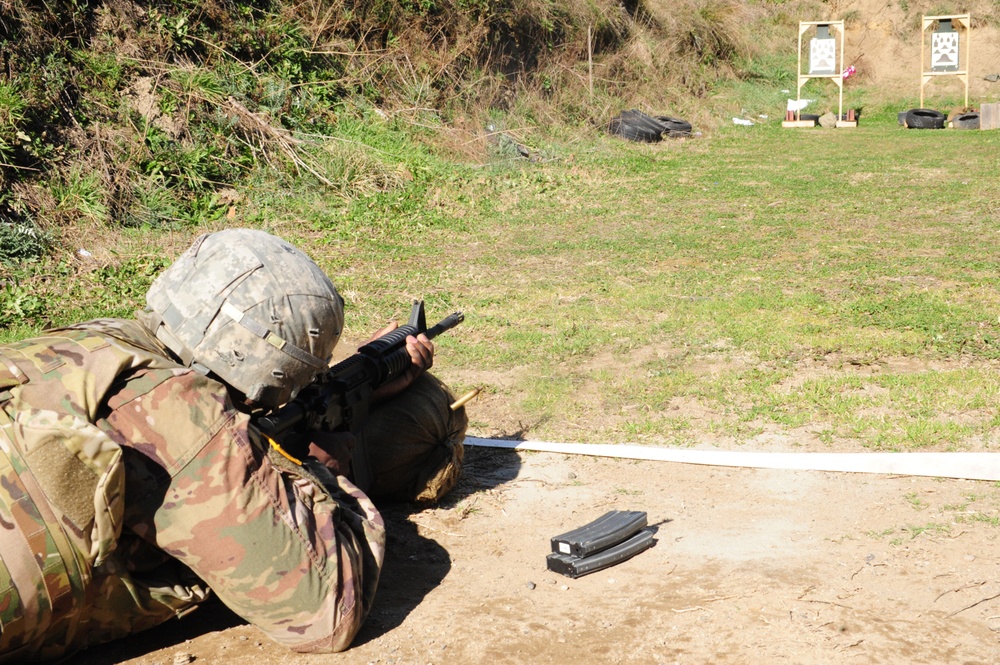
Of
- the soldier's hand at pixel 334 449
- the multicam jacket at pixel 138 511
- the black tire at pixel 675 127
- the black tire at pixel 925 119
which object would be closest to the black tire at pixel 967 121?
the black tire at pixel 925 119

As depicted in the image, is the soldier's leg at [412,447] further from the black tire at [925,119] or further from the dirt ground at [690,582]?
the black tire at [925,119]

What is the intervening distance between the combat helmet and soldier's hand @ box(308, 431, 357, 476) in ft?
1.41

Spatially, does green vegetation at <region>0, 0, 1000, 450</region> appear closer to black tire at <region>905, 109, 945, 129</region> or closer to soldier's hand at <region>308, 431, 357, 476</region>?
soldier's hand at <region>308, 431, 357, 476</region>

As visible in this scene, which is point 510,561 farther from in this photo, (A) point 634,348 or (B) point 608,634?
(A) point 634,348

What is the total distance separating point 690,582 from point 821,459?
1295 millimetres

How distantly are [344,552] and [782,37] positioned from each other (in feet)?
75.7

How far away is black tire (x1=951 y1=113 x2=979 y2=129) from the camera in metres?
16.8

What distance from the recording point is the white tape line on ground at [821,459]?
13.1 ft

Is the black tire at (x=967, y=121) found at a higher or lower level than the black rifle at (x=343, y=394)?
higher

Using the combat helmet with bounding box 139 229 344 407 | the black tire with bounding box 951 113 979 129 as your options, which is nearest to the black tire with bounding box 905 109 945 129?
the black tire with bounding box 951 113 979 129

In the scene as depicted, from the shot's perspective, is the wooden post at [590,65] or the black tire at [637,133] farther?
the wooden post at [590,65]

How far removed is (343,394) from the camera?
134 inches

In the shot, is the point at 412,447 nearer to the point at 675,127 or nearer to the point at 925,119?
the point at 675,127

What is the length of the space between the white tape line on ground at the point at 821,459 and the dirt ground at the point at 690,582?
0.06 metres
